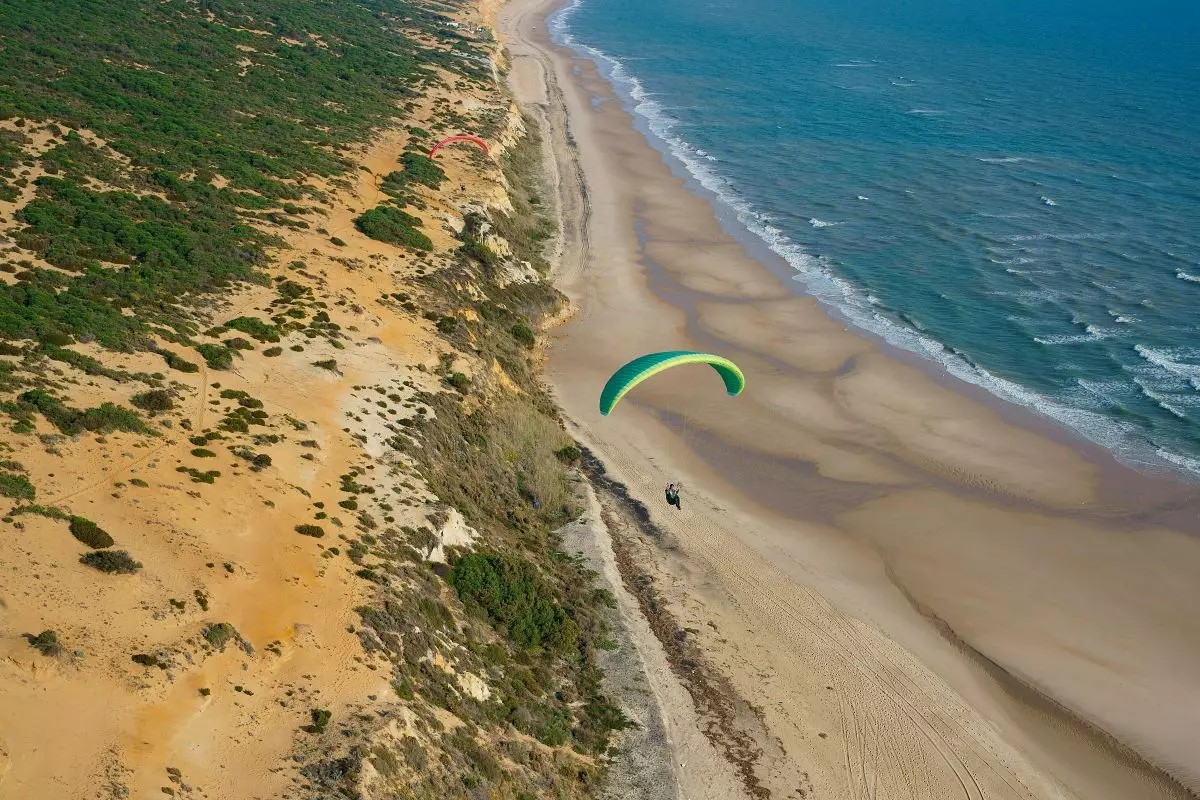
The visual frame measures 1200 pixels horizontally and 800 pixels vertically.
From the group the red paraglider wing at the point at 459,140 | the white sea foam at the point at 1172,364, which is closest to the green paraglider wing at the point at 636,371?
the white sea foam at the point at 1172,364

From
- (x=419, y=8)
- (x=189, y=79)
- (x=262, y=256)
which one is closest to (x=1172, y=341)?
(x=262, y=256)

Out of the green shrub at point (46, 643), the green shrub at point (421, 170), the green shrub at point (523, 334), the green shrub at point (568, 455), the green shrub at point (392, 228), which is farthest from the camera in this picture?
the green shrub at point (421, 170)

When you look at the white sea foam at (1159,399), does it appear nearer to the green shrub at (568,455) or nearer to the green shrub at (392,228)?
the green shrub at (568,455)

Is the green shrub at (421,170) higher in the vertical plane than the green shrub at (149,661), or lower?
higher

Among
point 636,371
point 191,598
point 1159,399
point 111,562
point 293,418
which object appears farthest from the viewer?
point 1159,399

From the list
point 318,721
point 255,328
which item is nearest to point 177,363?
point 255,328

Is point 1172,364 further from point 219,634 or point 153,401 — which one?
point 219,634
